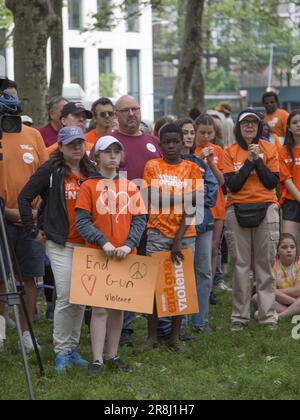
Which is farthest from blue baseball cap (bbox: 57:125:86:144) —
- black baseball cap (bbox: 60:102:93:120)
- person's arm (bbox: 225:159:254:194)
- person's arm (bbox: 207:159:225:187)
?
person's arm (bbox: 207:159:225:187)

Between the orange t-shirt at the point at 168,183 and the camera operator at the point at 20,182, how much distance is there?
0.97 metres

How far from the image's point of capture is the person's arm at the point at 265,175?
29.1 feet

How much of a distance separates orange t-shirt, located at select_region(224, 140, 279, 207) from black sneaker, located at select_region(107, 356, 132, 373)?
2276 millimetres

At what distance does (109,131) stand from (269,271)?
6.89ft

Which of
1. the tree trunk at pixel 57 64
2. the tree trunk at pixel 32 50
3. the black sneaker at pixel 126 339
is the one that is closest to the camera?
the black sneaker at pixel 126 339

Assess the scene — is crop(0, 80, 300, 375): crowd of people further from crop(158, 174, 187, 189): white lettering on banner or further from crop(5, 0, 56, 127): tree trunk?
crop(5, 0, 56, 127): tree trunk

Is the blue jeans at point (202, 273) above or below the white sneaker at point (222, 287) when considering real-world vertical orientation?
above

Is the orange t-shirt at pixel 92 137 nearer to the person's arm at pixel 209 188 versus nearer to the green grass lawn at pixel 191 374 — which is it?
the person's arm at pixel 209 188

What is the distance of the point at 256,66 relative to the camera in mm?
73688

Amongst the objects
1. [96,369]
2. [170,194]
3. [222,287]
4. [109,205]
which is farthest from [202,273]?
[222,287]

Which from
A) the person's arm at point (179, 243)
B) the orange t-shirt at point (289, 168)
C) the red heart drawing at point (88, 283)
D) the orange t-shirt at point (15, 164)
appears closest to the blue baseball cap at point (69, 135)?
the orange t-shirt at point (15, 164)

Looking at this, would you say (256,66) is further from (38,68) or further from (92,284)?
(92,284)

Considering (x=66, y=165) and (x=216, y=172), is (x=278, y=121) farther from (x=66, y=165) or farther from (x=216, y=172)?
(x=66, y=165)

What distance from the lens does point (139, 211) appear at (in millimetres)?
7590
